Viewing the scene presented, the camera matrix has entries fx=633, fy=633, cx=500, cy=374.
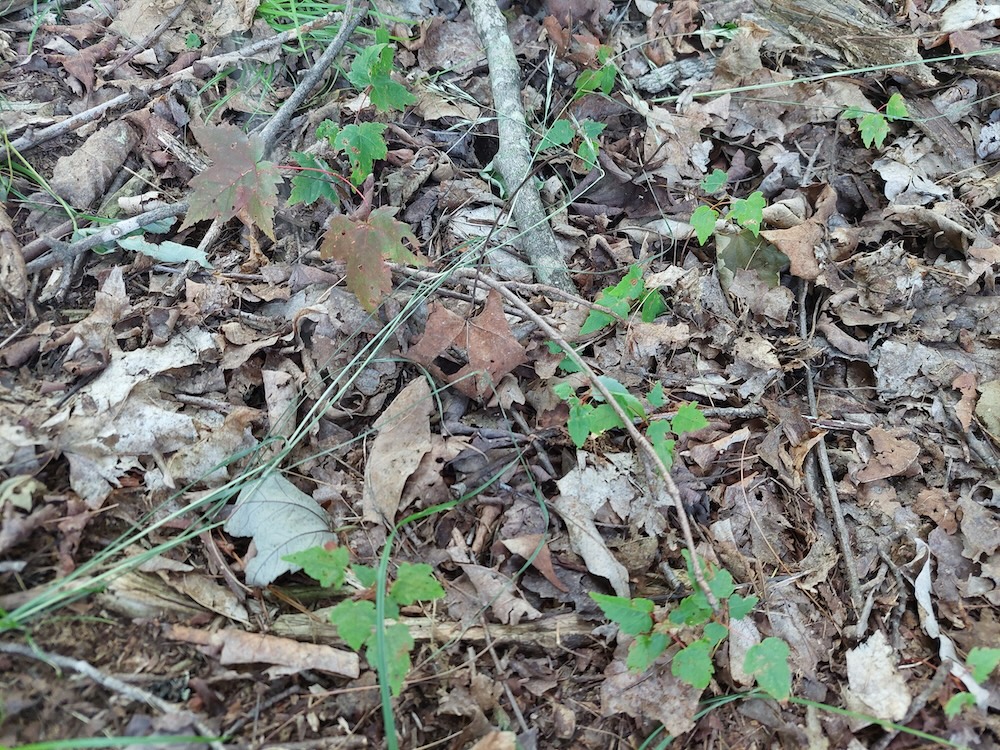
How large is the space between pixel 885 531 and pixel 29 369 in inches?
116

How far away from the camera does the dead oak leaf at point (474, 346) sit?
2.24 meters

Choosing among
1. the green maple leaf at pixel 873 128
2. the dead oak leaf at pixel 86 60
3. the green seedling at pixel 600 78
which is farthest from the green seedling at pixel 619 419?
the dead oak leaf at pixel 86 60

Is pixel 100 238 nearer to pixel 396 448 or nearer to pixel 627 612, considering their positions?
pixel 396 448

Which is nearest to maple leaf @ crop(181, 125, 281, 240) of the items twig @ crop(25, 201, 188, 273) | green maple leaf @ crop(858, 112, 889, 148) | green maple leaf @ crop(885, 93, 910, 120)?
twig @ crop(25, 201, 188, 273)

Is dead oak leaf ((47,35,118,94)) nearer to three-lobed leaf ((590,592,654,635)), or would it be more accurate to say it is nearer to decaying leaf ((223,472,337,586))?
decaying leaf ((223,472,337,586))

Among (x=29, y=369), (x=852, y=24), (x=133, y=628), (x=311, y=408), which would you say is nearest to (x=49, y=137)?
(x=29, y=369)

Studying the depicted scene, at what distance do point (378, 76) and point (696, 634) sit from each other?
7.39 feet

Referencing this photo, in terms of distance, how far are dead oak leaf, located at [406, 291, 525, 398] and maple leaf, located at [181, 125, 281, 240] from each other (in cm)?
64

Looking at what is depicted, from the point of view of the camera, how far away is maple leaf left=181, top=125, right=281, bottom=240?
208 centimetres

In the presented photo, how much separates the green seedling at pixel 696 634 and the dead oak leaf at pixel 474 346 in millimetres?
834

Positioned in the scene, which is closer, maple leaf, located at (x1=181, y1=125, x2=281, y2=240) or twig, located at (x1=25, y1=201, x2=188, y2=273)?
maple leaf, located at (x1=181, y1=125, x2=281, y2=240)

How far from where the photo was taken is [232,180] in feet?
6.96

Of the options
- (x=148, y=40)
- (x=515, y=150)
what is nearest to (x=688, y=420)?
(x=515, y=150)

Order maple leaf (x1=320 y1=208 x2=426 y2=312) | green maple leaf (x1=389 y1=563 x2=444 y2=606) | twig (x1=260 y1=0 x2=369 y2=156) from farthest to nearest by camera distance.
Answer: twig (x1=260 y1=0 x2=369 y2=156)
maple leaf (x1=320 y1=208 x2=426 y2=312)
green maple leaf (x1=389 y1=563 x2=444 y2=606)
